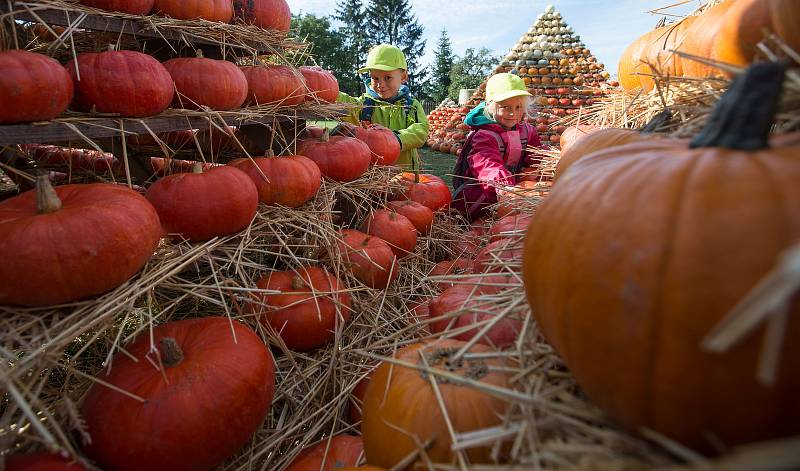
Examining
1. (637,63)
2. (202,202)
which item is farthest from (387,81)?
(202,202)

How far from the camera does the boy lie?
13.6ft

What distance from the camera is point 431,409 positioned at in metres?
0.95

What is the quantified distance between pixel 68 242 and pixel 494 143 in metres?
3.16

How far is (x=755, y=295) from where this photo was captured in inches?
15.3

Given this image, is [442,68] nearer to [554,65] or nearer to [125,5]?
[554,65]

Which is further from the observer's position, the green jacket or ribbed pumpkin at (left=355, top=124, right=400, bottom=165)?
the green jacket

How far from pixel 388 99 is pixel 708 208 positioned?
4.16m

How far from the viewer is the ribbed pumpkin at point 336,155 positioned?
256 cm

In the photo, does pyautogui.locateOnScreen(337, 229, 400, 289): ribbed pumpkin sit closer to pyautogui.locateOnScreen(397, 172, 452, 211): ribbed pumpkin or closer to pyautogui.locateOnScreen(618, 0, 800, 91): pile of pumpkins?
pyautogui.locateOnScreen(397, 172, 452, 211): ribbed pumpkin

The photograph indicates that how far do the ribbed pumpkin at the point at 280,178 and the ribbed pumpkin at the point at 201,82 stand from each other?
316 mm

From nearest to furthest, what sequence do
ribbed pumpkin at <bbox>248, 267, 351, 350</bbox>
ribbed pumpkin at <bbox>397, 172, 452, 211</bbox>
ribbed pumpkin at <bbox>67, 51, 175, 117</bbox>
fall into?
ribbed pumpkin at <bbox>67, 51, 175, 117</bbox>, ribbed pumpkin at <bbox>248, 267, 351, 350</bbox>, ribbed pumpkin at <bbox>397, 172, 452, 211</bbox>

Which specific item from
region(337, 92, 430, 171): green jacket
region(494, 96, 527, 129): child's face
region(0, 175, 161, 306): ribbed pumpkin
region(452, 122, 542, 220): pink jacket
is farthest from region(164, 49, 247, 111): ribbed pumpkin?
region(494, 96, 527, 129): child's face

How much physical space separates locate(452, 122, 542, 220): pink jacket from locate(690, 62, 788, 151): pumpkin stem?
2.48m

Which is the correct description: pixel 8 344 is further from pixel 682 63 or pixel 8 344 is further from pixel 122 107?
pixel 682 63
